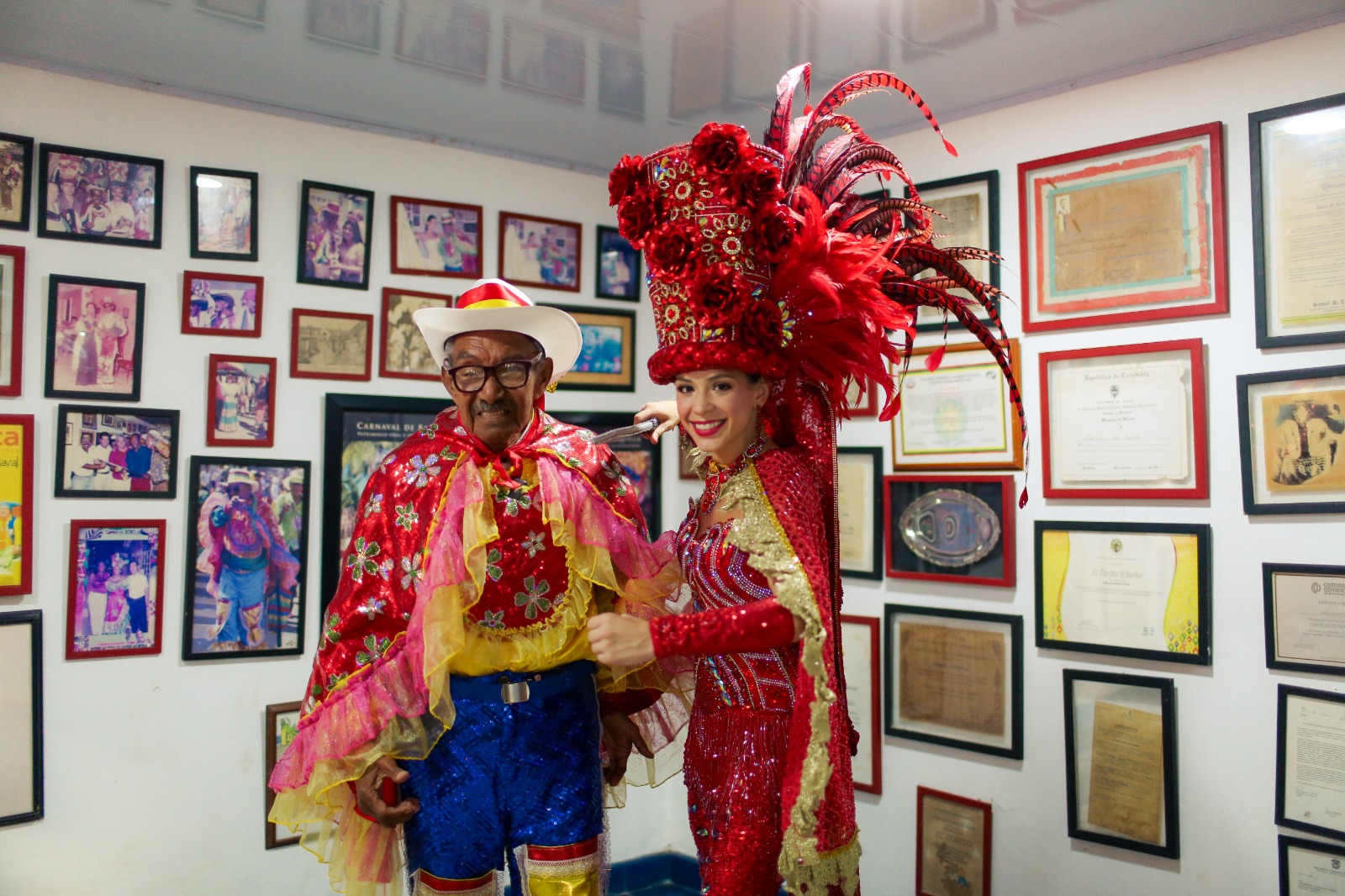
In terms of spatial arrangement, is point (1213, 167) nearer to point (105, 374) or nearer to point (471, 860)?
point (471, 860)

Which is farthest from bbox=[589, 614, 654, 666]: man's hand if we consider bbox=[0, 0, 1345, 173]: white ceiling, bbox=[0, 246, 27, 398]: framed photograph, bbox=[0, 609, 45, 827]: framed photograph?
bbox=[0, 246, 27, 398]: framed photograph

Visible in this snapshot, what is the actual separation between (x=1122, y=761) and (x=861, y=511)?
113 cm

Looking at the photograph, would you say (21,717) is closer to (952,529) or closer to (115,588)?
(115,588)

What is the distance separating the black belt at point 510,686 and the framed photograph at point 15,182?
1967 millimetres

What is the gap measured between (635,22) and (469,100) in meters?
0.79

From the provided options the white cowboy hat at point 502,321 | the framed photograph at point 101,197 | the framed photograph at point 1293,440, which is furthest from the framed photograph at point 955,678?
the framed photograph at point 101,197

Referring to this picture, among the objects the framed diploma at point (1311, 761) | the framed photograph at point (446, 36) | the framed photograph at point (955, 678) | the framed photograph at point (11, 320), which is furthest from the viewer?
the framed photograph at point (955, 678)

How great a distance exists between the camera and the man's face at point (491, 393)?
7.29 feet

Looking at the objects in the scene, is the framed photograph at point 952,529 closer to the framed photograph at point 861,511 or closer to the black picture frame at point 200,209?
the framed photograph at point 861,511

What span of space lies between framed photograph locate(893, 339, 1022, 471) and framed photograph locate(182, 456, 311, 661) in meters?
2.05

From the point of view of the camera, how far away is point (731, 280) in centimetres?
192

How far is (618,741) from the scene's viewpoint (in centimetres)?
245

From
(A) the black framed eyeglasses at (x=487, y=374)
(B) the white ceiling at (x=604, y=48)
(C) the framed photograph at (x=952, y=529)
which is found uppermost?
(B) the white ceiling at (x=604, y=48)

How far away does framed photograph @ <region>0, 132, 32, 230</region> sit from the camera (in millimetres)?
2807
